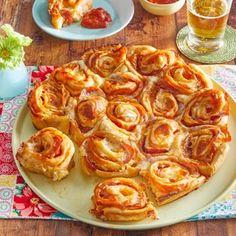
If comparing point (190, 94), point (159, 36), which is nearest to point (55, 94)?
point (190, 94)

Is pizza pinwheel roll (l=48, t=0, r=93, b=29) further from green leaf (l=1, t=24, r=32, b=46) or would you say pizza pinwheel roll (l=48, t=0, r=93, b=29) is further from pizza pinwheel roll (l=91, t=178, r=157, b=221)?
pizza pinwheel roll (l=91, t=178, r=157, b=221)

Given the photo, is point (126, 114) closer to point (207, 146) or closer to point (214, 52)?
point (207, 146)

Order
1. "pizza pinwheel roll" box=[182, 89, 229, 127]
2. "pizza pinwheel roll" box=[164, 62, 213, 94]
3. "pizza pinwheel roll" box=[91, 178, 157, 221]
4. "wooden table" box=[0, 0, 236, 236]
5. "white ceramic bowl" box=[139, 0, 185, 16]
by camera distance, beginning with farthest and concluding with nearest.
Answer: "white ceramic bowl" box=[139, 0, 185, 16] < "wooden table" box=[0, 0, 236, 236] < "pizza pinwheel roll" box=[164, 62, 213, 94] < "pizza pinwheel roll" box=[182, 89, 229, 127] < "pizza pinwheel roll" box=[91, 178, 157, 221]

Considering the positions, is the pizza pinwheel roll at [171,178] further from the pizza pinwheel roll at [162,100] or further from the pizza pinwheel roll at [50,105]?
the pizza pinwheel roll at [50,105]

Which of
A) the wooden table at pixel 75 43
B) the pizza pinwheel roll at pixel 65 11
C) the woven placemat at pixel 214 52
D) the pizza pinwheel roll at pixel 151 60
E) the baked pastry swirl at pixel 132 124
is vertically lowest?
the wooden table at pixel 75 43

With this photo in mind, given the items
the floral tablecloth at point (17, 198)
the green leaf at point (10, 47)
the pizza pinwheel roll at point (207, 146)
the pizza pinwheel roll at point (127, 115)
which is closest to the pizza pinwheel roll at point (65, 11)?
the green leaf at point (10, 47)

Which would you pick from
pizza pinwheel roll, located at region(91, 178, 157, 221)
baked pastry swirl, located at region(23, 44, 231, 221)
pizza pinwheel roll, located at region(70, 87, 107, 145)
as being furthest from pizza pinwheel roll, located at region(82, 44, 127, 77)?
pizza pinwheel roll, located at region(91, 178, 157, 221)
